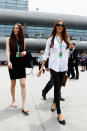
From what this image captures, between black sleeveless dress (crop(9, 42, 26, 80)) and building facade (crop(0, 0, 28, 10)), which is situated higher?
building facade (crop(0, 0, 28, 10))

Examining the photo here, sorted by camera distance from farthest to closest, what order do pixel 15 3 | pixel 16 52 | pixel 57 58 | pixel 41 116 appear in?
1. pixel 15 3
2. pixel 16 52
3. pixel 41 116
4. pixel 57 58

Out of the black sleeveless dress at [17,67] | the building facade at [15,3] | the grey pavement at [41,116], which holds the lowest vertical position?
the grey pavement at [41,116]

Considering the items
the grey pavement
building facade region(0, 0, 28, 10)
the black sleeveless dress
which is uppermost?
building facade region(0, 0, 28, 10)

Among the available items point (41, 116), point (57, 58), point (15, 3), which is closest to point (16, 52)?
point (57, 58)

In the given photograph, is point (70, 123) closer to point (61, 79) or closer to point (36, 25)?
point (61, 79)

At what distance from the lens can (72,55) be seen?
26.4ft

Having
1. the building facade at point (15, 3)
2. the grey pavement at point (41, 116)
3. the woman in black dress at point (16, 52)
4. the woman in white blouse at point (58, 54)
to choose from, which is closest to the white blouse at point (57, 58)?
the woman in white blouse at point (58, 54)

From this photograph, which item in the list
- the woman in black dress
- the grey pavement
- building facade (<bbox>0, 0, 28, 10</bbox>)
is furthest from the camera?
building facade (<bbox>0, 0, 28, 10</bbox>)

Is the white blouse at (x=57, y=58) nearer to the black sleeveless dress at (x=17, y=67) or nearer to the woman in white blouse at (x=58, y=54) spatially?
the woman in white blouse at (x=58, y=54)

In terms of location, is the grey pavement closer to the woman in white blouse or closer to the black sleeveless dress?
the woman in white blouse

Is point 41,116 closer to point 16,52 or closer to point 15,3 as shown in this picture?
point 16,52

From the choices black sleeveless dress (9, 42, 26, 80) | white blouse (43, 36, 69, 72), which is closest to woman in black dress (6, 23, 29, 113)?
black sleeveless dress (9, 42, 26, 80)

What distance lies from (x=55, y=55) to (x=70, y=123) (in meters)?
1.18

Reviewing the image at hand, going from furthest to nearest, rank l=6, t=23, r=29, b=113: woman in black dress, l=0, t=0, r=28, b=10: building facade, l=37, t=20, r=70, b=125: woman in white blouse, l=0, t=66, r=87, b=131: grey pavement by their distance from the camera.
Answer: l=0, t=0, r=28, b=10: building facade, l=6, t=23, r=29, b=113: woman in black dress, l=37, t=20, r=70, b=125: woman in white blouse, l=0, t=66, r=87, b=131: grey pavement
